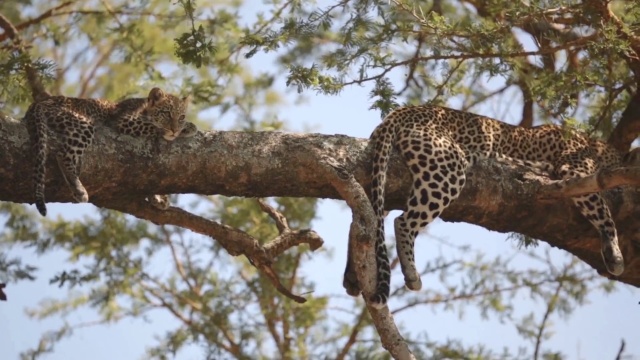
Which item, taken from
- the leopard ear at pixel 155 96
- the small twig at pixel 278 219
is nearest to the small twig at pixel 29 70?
the leopard ear at pixel 155 96

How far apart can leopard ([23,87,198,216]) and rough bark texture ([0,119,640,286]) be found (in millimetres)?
89

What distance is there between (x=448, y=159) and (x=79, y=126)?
2530mm

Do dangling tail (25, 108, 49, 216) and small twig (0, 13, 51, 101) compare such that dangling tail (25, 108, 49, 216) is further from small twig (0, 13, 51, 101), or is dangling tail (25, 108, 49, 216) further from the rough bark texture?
small twig (0, 13, 51, 101)

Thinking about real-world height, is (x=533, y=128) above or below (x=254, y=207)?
below

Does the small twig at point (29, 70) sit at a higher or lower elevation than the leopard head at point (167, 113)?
higher

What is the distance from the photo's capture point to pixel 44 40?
1221cm

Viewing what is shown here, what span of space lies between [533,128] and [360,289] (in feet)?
9.97

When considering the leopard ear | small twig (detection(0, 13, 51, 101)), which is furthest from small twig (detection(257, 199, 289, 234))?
small twig (detection(0, 13, 51, 101))

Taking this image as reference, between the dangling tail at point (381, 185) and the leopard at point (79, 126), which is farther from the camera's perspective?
the dangling tail at point (381, 185)

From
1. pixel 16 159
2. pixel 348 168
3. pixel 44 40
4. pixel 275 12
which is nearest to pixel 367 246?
pixel 348 168

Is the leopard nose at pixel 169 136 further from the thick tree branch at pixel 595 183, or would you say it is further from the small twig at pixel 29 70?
the thick tree branch at pixel 595 183

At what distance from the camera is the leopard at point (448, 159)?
724 cm

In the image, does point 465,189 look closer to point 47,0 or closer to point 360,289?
point 360,289

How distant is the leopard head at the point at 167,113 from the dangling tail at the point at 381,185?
1.32 m
